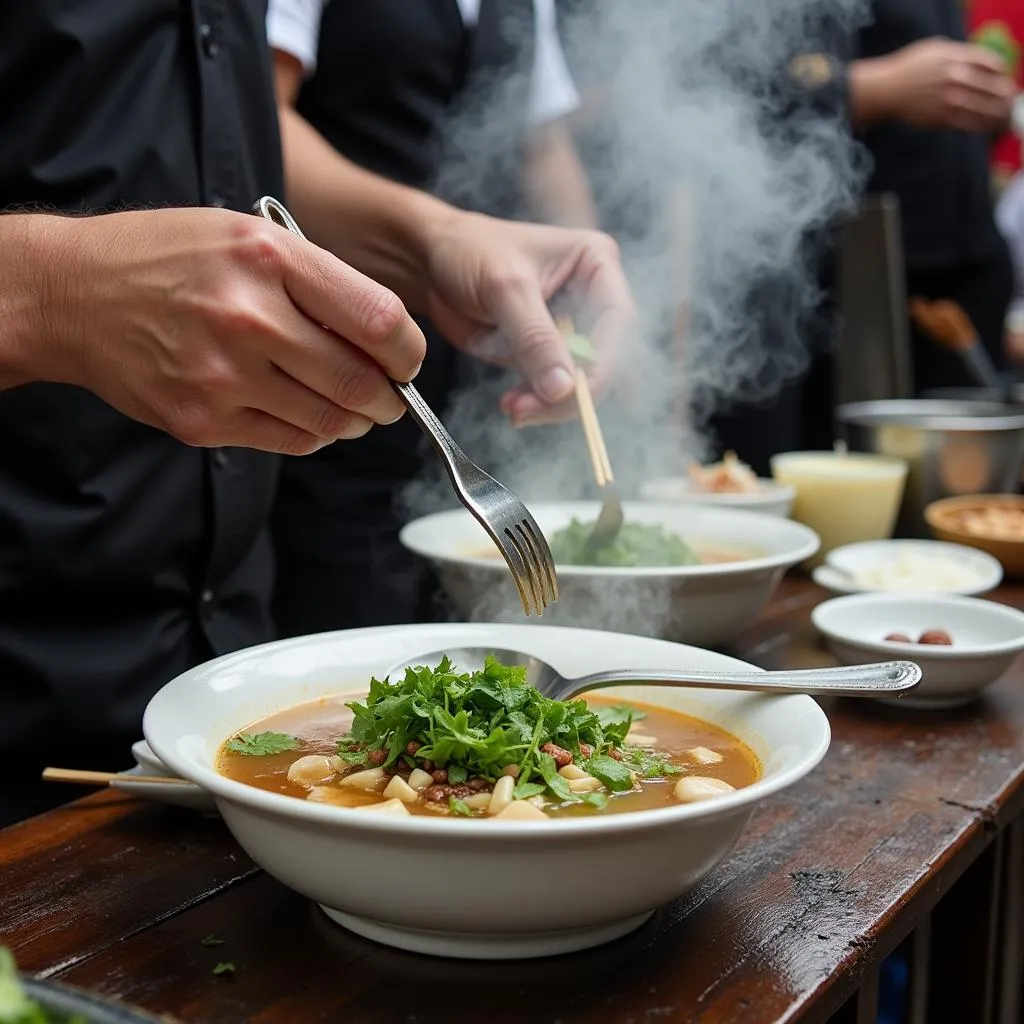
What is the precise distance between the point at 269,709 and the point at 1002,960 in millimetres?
1246

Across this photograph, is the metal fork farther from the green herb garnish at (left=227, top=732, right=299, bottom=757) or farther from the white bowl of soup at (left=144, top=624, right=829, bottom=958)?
the green herb garnish at (left=227, top=732, right=299, bottom=757)

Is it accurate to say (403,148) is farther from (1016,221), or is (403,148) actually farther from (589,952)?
(1016,221)

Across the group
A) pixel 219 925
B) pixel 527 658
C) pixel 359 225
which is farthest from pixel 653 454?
pixel 219 925

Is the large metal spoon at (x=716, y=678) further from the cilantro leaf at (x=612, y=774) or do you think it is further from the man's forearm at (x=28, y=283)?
the man's forearm at (x=28, y=283)

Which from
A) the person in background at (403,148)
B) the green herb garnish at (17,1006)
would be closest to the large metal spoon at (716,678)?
the green herb garnish at (17,1006)

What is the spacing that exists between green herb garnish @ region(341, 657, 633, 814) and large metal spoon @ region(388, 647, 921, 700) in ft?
0.31

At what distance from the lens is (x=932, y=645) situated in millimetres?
1731

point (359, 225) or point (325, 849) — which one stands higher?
point (359, 225)

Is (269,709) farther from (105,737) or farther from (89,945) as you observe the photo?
(105,737)

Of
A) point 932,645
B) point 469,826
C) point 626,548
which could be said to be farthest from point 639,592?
point 469,826

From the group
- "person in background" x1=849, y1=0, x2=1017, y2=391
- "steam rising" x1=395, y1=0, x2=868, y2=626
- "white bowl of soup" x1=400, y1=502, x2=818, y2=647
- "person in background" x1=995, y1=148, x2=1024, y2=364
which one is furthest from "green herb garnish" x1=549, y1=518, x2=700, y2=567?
"person in background" x1=995, y1=148, x2=1024, y2=364

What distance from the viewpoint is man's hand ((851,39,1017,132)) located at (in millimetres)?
4215

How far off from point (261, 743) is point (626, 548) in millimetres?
833

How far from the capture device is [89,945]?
104 cm
